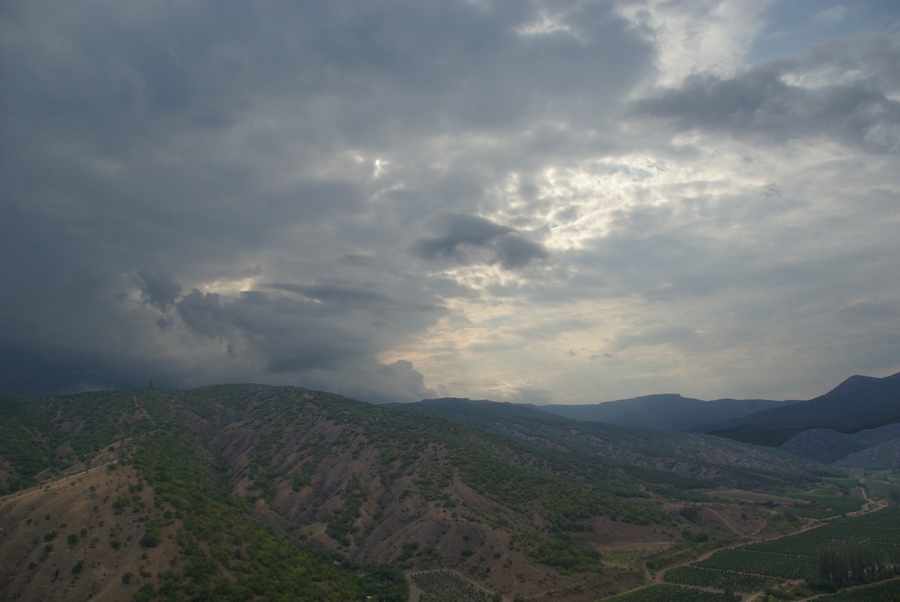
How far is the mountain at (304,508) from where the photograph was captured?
63125mm

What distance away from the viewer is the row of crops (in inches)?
3012

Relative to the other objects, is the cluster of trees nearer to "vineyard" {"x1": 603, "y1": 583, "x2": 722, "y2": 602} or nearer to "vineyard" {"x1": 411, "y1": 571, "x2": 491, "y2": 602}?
"vineyard" {"x1": 603, "y1": 583, "x2": 722, "y2": 602}

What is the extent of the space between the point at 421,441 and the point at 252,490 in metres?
48.0

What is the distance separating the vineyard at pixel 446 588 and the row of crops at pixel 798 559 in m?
34.2

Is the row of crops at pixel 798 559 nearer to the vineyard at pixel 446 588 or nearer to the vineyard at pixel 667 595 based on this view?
the vineyard at pixel 667 595

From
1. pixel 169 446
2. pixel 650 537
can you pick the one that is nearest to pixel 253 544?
pixel 169 446

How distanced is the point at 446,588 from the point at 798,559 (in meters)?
67.9

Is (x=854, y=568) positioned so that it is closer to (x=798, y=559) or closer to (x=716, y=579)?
(x=798, y=559)

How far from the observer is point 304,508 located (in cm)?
11062

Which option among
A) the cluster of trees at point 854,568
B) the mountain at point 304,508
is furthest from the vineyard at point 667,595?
the cluster of trees at point 854,568

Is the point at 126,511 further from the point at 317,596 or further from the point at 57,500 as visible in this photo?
the point at 317,596

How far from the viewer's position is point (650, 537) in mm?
102000

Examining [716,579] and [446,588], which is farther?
[716,579]

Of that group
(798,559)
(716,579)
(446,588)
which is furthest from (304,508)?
(798,559)
